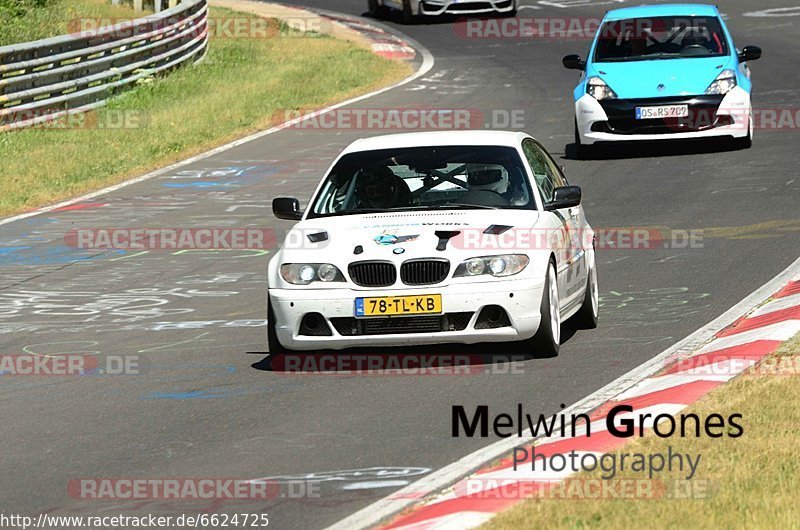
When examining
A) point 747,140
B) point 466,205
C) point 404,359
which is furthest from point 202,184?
point 404,359

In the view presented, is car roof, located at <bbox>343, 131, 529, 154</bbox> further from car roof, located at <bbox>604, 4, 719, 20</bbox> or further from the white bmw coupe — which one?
car roof, located at <bbox>604, 4, 719, 20</bbox>

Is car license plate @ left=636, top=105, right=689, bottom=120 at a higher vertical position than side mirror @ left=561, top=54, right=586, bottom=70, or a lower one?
lower

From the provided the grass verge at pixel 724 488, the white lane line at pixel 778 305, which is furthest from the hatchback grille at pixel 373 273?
the white lane line at pixel 778 305

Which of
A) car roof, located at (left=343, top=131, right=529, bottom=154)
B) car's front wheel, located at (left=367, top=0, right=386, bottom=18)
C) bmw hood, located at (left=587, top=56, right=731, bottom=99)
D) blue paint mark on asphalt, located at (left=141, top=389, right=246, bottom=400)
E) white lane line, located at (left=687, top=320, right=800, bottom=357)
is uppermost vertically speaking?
car roof, located at (left=343, top=131, right=529, bottom=154)

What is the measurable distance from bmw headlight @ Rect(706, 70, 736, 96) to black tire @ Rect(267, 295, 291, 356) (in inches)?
417

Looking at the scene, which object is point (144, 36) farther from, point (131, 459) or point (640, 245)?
point (131, 459)

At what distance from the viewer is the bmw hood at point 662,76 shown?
777 inches

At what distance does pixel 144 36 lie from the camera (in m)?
26.9

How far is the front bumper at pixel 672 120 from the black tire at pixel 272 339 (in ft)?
33.5

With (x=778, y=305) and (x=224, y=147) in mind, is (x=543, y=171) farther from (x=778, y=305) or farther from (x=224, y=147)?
(x=224, y=147)

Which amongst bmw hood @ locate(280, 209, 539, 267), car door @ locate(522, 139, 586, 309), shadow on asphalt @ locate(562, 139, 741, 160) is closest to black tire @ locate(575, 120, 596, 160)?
shadow on asphalt @ locate(562, 139, 741, 160)

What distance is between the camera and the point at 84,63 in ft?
81.0

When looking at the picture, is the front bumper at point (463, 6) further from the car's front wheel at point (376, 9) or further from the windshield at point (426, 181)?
the windshield at point (426, 181)

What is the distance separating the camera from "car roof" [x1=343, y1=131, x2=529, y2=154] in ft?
37.3
